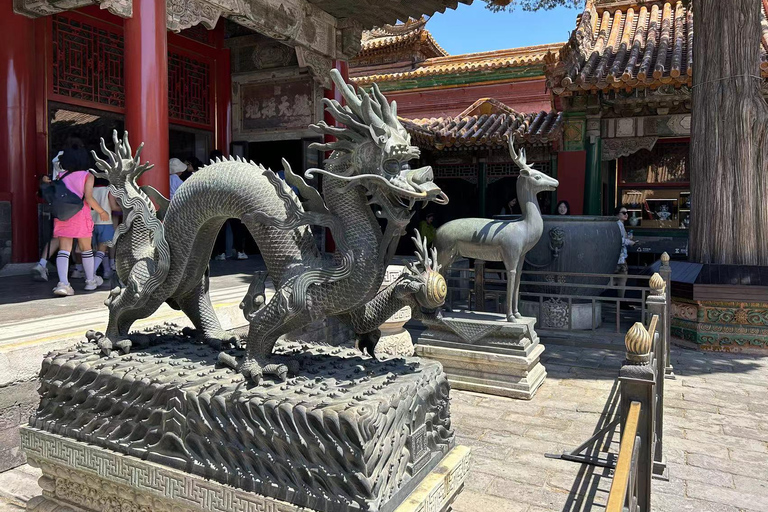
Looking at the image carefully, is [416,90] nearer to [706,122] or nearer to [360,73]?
[360,73]

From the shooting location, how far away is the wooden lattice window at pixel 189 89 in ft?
29.1

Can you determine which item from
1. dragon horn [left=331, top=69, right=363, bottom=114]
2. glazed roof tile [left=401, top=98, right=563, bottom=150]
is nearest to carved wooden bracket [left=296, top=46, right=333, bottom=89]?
glazed roof tile [left=401, top=98, right=563, bottom=150]

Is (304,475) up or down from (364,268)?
down

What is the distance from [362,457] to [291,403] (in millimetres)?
299

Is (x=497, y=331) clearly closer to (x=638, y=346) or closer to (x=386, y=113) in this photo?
(x=638, y=346)

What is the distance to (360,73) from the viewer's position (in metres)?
18.8

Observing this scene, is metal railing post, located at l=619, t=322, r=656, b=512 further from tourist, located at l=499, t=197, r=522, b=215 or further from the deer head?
tourist, located at l=499, t=197, r=522, b=215

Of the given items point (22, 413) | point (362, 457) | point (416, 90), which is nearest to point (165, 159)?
point (22, 413)

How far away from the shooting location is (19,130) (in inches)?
265

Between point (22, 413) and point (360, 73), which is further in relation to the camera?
point (360, 73)

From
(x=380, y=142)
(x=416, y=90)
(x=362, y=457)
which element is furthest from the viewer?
(x=416, y=90)

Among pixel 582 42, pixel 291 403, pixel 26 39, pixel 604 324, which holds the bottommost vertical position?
pixel 604 324

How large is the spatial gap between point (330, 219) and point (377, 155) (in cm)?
30

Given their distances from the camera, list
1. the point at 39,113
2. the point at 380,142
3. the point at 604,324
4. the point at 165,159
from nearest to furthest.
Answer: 1. the point at 380,142
2. the point at 165,159
3. the point at 39,113
4. the point at 604,324
